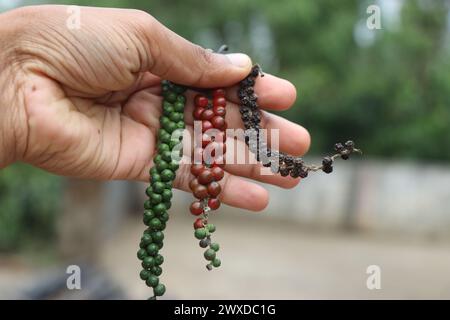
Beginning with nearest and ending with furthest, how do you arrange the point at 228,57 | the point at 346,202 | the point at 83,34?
the point at 83,34, the point at 228,57, the point at 346,202

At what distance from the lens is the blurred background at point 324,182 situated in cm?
526

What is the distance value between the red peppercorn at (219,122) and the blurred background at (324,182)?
351cm

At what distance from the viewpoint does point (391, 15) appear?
6379 mm

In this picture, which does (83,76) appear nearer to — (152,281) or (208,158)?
(208,158)

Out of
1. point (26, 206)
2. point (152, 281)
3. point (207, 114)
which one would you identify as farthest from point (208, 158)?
point (26, 206)

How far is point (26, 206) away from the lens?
551 cm

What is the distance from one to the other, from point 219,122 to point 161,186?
0.78ft

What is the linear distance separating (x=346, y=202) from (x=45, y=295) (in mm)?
4160

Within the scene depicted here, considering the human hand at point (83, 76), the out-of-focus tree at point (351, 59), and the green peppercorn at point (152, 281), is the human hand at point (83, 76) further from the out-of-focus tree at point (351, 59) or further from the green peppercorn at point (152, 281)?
the out-of-focus tree at point (351, 59)

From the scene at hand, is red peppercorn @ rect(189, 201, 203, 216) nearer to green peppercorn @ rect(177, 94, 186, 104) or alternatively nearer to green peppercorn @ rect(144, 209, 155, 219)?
green peppercorn @ rect(144, 209, 155, 219)

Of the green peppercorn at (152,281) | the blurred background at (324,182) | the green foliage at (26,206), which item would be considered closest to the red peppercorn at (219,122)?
the green peppercorn at (152,281)

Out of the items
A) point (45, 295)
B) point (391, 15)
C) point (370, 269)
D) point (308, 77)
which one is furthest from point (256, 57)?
point (45, 295)

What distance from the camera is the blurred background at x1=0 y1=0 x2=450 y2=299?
5258 mm
